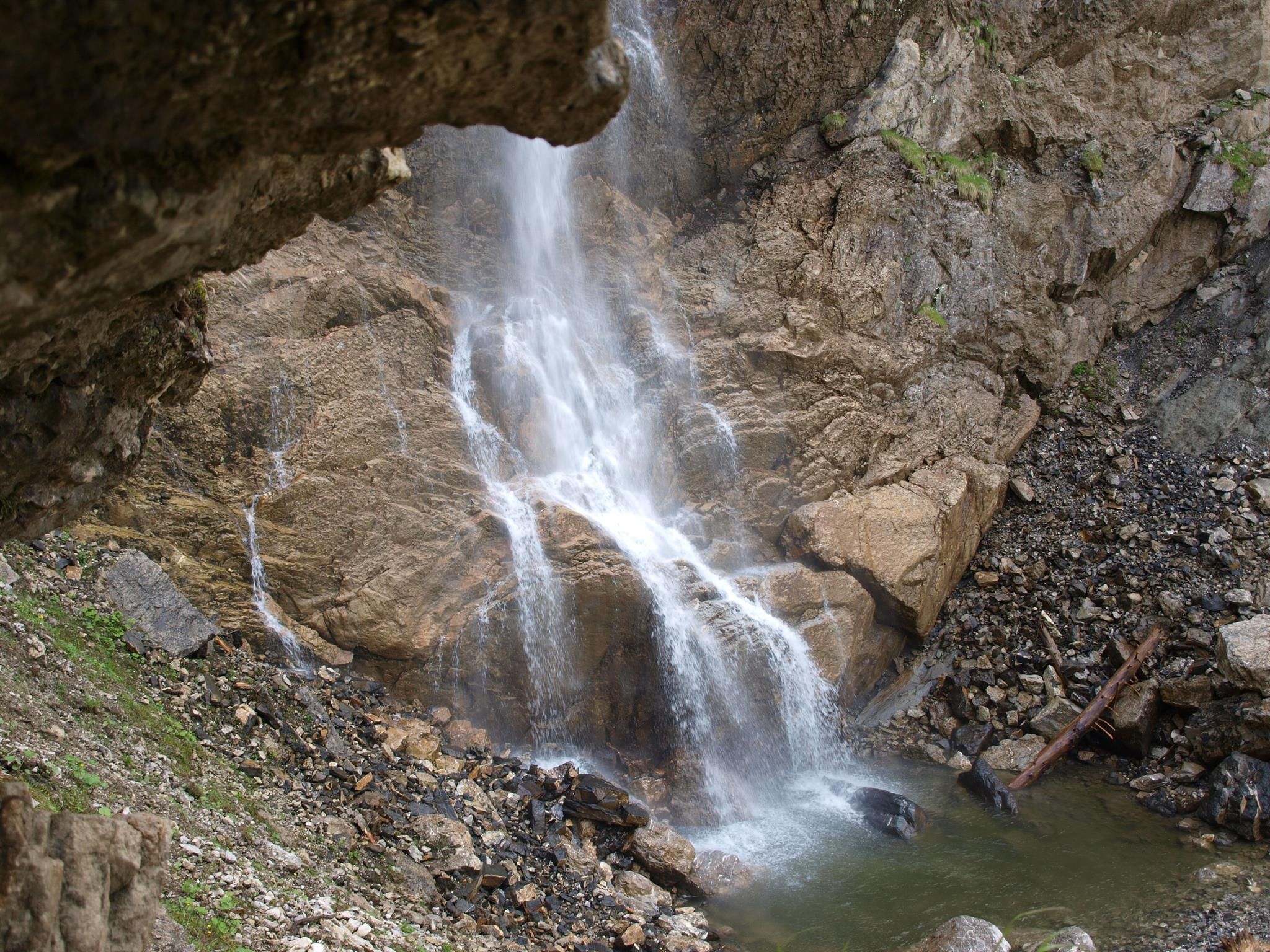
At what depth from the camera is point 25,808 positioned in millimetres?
3082

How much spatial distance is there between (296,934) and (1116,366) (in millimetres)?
18064

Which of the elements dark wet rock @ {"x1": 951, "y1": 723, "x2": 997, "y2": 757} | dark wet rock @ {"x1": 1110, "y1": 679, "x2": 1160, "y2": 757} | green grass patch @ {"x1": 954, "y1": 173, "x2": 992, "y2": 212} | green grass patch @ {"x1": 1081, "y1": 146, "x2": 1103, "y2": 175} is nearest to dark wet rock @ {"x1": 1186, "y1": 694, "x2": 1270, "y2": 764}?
dark wet rock @ {"x1": 1110, "y1": 679, "x2": 1160, "y2": 757}

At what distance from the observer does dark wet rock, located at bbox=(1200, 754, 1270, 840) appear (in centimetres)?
949

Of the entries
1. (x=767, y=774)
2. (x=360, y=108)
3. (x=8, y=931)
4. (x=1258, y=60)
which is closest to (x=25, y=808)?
(x=8, y=931)

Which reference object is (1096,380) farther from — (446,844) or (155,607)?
(155,607)

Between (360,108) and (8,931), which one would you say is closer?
(360,108)

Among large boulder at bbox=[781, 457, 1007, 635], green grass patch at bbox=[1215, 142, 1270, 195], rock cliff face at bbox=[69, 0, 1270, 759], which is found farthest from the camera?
green grass patch at bbox=[1215, 142, 1270, 195]

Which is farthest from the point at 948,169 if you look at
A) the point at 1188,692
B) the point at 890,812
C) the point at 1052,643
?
the point at 890,812

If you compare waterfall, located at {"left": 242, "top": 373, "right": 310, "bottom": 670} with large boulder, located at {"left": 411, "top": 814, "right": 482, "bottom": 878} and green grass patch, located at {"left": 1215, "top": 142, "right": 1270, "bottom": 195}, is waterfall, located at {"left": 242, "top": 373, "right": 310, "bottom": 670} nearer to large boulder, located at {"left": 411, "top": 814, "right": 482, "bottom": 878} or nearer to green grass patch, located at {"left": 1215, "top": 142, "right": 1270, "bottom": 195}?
large boulder, located at {"left": 411, "top": 814, "right": 482, "bottom": 878}

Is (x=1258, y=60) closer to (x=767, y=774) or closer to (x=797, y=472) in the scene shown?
(x=797, y=472)

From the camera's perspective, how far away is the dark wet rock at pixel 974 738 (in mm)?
12234

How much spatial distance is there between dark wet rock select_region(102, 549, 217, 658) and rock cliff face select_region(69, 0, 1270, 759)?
970 millimetres

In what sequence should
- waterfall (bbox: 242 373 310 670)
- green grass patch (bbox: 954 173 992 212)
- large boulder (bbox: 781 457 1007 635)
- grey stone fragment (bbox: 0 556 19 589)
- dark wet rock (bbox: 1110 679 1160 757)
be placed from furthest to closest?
green grass patch (bbox: 954 173 992 212)
large boulder (bbox: 781 457 1007 635)
dark wet rock (bbox: 1110 679 1160 757)
waterfall (bbox: 242 373 310 670)
grey stone fragment (bbox: 0 556 19 589)

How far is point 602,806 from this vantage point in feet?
30.3
